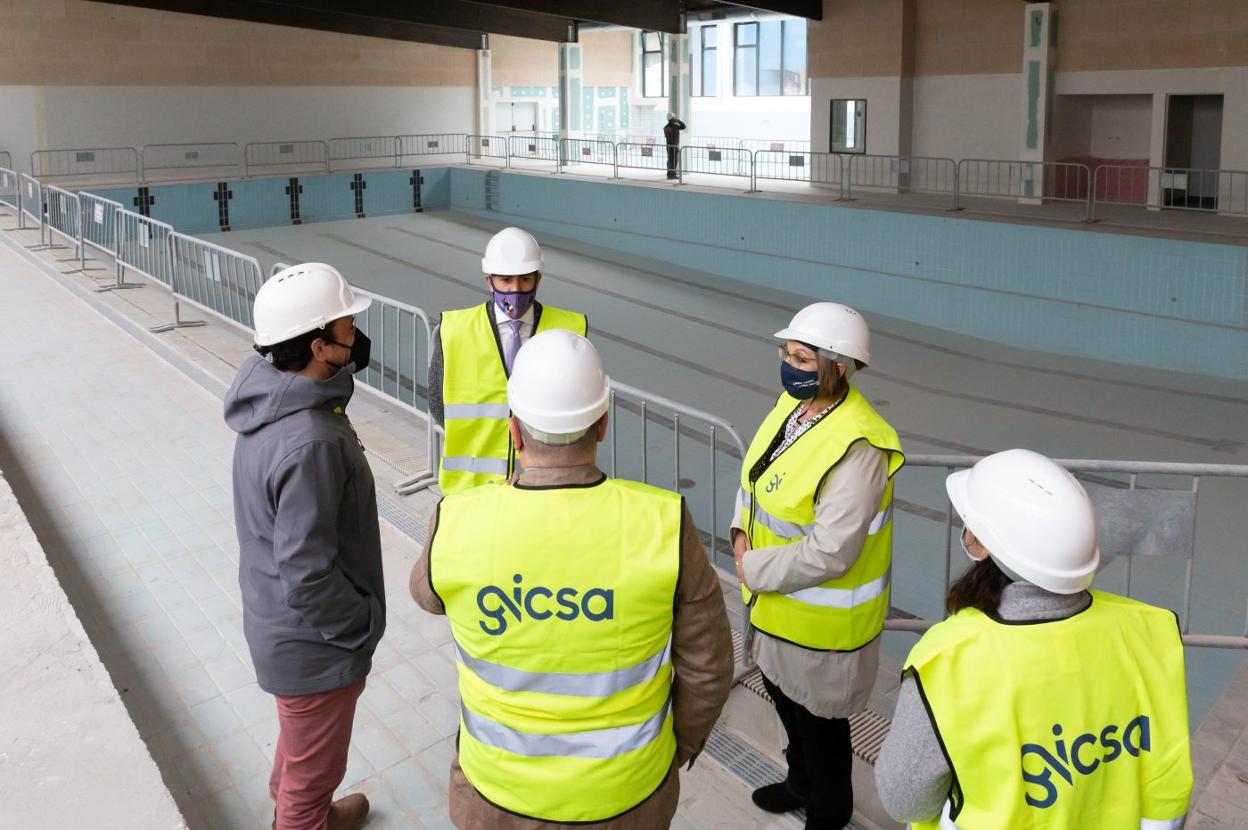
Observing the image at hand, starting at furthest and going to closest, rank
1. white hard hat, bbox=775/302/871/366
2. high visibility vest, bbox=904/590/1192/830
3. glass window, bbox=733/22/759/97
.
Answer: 1. glass window, bbox=733/22/759/97
2. white hard hat, bbox=775/302/871/366
3. high visibility vest, bbox=904/590/1192/830

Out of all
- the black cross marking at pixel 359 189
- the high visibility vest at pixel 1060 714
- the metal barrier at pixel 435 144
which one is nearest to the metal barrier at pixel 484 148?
the metal barrier at pixel 435 144

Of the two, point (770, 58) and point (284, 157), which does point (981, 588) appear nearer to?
point (284, 157)

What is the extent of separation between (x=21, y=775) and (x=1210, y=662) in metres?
4.96

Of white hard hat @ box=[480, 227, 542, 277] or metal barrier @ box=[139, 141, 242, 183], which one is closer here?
white hard hat @ box=[480, 227, 542, 277]

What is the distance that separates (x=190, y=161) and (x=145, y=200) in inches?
150

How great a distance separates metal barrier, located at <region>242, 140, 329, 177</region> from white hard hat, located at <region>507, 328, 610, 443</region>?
22235mm

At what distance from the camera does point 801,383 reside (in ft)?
9.66

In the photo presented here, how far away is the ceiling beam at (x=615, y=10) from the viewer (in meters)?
16.6

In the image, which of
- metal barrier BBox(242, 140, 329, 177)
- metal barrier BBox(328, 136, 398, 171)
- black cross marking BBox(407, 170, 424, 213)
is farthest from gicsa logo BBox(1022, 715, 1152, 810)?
metal barrier BBox(328, 136, 398, 171)

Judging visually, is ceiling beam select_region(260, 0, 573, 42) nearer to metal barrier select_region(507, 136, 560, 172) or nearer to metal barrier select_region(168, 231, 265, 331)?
metal barrier select_region(507, 136, 560, 172)

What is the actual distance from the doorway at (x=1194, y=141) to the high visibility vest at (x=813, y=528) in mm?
13324

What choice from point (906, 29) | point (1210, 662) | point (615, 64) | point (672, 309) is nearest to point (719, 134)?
point (615, 64)

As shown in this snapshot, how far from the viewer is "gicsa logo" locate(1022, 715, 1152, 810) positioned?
1.78m

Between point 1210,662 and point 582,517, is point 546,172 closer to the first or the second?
point 1210,662
